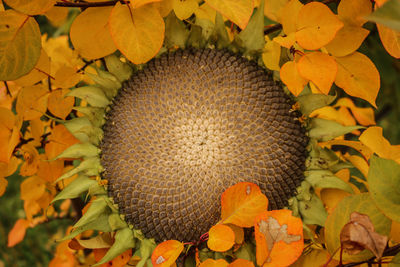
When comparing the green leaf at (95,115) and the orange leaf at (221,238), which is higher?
the green leaf at (95,115)

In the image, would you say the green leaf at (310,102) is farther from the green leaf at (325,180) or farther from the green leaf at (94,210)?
the green leaf at (94,210)

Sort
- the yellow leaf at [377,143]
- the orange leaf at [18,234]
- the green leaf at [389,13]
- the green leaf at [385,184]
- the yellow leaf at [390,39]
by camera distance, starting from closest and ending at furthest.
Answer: the green leaf at [389,13]
the green leaf at [385,184]
the yellow leaf at [390,39]
the yellow leaf at [377,143]
the orange leaf at [18,234]

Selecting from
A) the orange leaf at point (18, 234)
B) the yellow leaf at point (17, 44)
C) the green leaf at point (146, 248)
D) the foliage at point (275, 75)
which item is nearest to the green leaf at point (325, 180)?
the foliage at point (275, 75)

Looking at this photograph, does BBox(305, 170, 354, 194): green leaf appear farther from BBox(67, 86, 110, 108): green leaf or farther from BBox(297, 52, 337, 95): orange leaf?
BBox(67, 86, 110, 108): green leaf

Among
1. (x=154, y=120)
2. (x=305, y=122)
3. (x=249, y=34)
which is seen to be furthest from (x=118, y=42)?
(x=305, y=122)

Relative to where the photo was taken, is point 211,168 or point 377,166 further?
point 211,168

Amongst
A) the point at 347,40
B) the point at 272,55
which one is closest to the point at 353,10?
the point at 347,40

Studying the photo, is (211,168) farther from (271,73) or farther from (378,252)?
(378,252)
